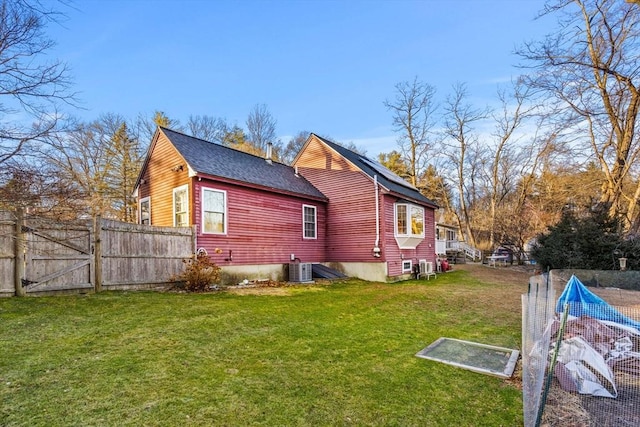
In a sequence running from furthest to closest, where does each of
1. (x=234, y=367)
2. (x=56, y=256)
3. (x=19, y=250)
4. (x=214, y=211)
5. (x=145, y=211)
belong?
(x=145, y=211) → (x=214, y=211) → (x=56, y=256) → (x=19, y=250) → (x=234, y=367)

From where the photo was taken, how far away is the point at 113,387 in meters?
3.12

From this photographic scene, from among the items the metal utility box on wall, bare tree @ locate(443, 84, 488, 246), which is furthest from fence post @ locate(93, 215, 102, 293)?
bare tree @ locate(443, 84, 488, 246)

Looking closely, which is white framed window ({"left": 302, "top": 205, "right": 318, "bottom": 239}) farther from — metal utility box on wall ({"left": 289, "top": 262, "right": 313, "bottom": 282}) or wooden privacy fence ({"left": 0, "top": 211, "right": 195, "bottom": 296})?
wooden privacy fence ({"left": 0, "top": 211, "right": 195, "bottom": 296})

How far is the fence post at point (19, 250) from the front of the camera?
655 cm

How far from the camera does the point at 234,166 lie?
1198 centimetres

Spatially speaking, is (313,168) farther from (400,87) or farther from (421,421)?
(400,87)

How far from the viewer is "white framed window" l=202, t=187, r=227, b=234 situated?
33.8 feet

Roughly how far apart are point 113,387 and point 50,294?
5.46 m

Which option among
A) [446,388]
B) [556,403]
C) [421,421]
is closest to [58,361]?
[421,421]

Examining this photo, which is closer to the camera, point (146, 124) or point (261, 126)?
point (146, 124)

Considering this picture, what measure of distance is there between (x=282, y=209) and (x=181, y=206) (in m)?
3.76

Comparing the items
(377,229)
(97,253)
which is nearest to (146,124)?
(97,253)

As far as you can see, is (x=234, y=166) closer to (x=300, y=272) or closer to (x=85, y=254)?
(x=300, y=272)

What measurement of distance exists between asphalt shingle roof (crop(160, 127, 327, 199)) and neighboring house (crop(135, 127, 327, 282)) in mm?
33
